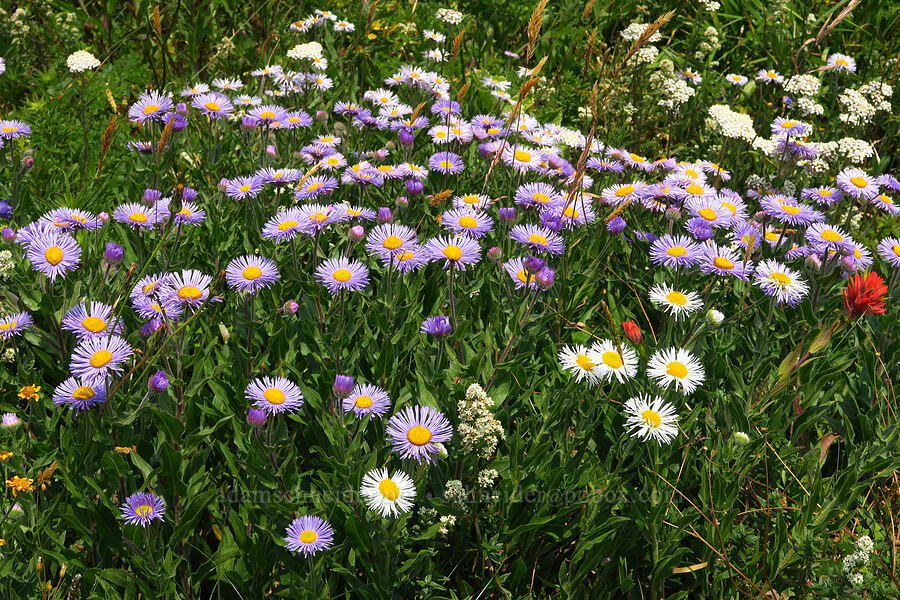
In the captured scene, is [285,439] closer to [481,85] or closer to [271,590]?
[271,590]

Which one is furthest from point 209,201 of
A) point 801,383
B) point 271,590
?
point 801,383

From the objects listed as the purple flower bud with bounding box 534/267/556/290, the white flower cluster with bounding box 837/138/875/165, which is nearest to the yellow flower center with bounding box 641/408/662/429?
the purple flower bud with bounding box 534/267/556/290

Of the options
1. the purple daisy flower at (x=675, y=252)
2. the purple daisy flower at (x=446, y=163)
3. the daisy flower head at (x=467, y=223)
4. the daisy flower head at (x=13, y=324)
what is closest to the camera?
the daisy flower head at (x=13, y=324)

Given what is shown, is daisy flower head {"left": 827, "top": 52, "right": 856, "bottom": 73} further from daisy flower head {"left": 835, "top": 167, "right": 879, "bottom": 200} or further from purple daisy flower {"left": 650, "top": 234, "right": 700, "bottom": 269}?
purple daisy flower {"left": 650, "top": 234, "right": 700, "bottom": 269}

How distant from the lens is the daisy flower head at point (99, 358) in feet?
6.22

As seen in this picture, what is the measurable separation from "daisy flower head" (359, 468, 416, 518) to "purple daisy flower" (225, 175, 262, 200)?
1447 millimetres

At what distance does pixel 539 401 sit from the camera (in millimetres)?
2215

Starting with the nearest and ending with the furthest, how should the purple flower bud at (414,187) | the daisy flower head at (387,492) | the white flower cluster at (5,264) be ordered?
the daisy flower head at (387,492)
the white flower cluster at (5,264)
the purple flower bud at (414,187)

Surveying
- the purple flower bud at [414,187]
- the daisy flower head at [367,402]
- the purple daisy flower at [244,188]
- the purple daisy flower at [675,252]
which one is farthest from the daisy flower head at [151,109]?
the purple daisy flower at [675,252]

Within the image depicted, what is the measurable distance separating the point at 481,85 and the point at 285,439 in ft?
9.79

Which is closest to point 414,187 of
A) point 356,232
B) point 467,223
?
point 467,223

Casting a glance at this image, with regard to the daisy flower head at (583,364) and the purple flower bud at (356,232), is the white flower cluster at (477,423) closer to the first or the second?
the daisy flower head at (583,364)

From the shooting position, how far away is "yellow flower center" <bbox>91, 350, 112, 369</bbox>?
1.91 meters

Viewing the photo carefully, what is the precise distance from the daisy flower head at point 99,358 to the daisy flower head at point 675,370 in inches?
56.6
